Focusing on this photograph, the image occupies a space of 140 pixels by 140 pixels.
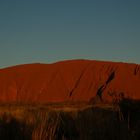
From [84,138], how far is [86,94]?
193ft

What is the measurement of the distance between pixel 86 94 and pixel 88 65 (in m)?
9.78

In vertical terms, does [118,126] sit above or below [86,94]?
above

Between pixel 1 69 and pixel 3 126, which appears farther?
pixel 1 69

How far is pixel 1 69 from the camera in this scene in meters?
79.7

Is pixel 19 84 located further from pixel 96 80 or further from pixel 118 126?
pixel 118 126

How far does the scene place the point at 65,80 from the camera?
234 feet

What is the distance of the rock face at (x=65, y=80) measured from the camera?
65.9 m

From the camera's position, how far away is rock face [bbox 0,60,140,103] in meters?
65.9

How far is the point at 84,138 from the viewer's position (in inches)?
Answer: 280

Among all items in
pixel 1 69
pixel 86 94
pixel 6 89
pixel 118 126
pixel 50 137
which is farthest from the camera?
pixel 1 69

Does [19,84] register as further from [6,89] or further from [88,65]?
[88,65]

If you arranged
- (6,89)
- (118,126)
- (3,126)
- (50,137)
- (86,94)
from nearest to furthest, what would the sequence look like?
(50,137) < (118,126) < (3,126) < (86,94) < (6,89)

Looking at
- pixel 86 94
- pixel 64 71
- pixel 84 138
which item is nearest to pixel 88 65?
pixel 64 71

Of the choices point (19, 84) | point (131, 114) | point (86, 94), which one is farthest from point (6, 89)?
point (131, 114)
